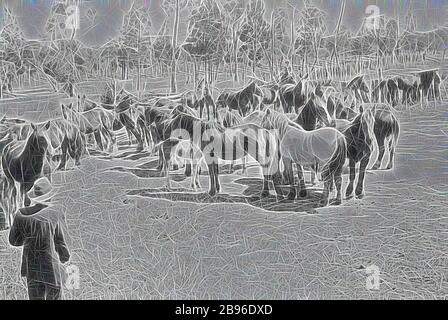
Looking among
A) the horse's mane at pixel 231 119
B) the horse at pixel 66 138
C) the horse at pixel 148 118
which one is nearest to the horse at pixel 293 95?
the horse's mane at pixel 231 119

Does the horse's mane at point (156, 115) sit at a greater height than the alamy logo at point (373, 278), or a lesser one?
greater

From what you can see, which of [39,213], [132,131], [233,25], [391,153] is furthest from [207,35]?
[39,213]

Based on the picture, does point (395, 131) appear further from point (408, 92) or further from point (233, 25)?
point (233, 25)

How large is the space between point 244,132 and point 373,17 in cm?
83

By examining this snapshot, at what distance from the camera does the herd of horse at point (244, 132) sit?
233 cm

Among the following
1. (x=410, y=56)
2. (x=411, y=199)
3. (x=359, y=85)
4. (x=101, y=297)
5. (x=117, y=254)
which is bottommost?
(x=101, y=297)

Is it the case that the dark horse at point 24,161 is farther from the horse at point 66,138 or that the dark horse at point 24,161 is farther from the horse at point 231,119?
the horse at point 231,119

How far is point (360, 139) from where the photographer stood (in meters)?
2.34

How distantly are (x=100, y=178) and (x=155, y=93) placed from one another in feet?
1.63

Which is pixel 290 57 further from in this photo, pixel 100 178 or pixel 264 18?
pixel 100 178

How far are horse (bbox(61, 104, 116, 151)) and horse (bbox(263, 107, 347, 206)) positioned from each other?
2.48ft

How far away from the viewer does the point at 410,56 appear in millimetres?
2318

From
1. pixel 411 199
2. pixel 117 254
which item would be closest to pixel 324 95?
pixel 411 199

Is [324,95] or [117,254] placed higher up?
[324,95]
